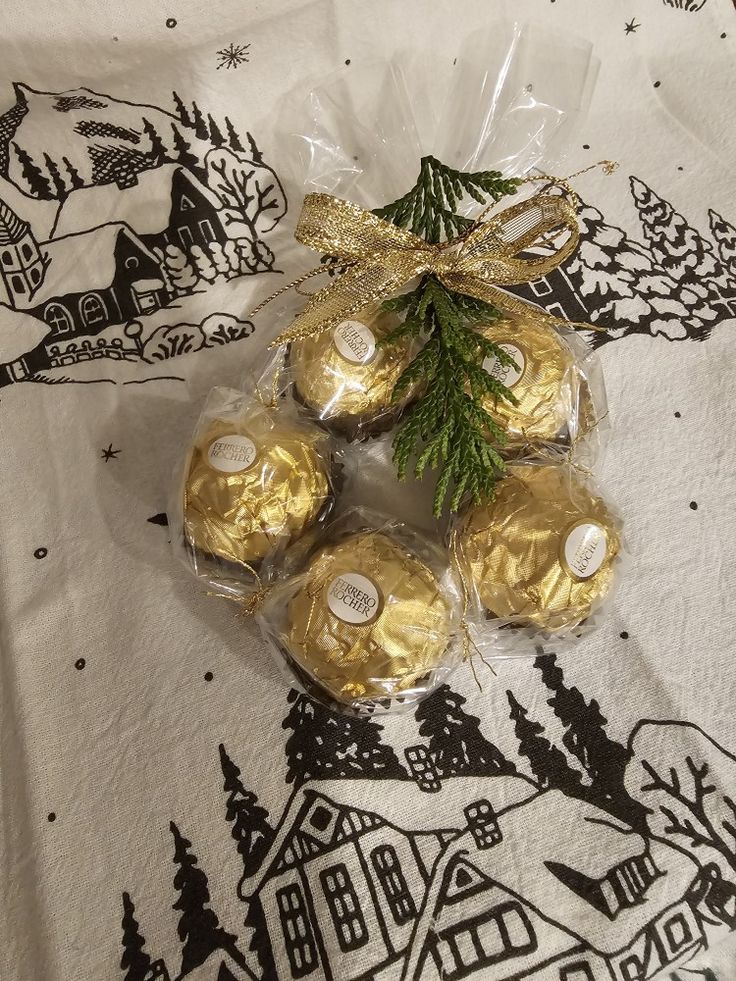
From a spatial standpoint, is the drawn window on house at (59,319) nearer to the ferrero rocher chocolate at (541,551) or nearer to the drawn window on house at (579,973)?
the ferrero rocher chocolate at (541,551)

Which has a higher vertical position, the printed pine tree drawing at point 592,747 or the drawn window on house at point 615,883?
the printed pine tree drawing at point 592,747

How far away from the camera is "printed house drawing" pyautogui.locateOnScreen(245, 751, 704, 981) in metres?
0.65

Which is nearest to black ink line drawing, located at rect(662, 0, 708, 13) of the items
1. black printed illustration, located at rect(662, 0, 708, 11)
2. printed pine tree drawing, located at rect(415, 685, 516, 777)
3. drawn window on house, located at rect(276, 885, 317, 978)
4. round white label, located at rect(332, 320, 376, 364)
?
black printed illustration, located at rect(662, 0, 708, 11)

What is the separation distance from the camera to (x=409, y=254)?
2.32 ft

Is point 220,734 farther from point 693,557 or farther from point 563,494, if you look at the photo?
point 693,557

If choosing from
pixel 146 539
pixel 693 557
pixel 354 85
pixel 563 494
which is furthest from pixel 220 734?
pixel 354 85

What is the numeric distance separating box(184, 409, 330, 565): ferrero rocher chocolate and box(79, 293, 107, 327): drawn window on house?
297 mm

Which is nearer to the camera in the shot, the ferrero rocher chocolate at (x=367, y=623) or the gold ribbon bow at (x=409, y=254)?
the ferrero rocher chocolate at (x=367, y=623)

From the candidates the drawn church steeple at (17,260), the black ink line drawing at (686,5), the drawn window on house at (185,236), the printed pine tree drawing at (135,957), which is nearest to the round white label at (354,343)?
the drawn window on house at (185,236)

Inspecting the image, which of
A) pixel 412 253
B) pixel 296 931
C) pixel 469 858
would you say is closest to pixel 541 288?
pixel 412 253

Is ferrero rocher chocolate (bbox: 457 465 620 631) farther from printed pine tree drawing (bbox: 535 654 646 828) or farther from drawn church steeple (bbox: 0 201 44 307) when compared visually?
drawn church steeple (bbox: 0 201 44 307)

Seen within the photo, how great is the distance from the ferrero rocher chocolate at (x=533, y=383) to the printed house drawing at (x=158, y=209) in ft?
1.31

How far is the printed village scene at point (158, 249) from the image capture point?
0.87 meters

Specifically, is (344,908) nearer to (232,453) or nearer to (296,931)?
(296,931)
